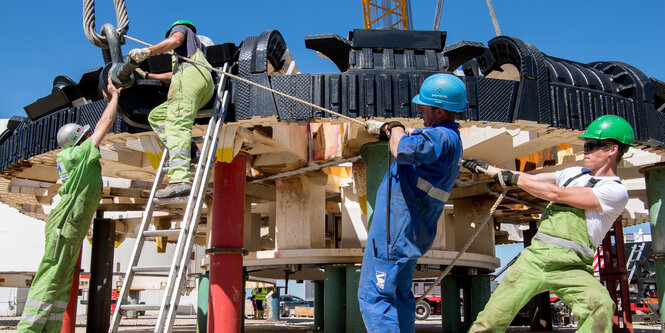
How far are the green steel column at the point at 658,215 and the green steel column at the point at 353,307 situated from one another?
508 centimetres

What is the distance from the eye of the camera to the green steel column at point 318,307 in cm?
1766

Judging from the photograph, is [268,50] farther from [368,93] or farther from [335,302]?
[335,302]

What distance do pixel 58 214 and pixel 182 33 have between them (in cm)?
255

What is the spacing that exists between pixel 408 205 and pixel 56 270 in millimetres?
3609

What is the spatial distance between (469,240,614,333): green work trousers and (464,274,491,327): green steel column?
32.8 feet

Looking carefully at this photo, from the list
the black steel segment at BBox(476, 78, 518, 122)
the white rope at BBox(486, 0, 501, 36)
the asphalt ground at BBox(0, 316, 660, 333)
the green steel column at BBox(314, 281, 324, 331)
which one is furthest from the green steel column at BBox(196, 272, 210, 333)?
the white rope at BBox(486, 0, 501, 36)

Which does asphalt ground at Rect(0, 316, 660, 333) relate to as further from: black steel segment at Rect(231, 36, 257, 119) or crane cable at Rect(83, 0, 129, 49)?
crane cable at Rect(83, 0, 129, 49)

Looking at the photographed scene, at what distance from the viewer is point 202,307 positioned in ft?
41.8

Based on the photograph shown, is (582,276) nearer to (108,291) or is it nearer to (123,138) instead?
(123,138)

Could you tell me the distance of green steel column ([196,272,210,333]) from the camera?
1230 centimetres

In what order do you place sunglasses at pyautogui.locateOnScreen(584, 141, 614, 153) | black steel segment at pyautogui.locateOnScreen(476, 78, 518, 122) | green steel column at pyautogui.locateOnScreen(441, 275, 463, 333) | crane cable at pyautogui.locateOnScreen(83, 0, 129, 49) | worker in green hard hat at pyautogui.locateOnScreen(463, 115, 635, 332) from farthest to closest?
green steel column at pyautogui.locateOnScreen(441, 275, 463, 333) < black steel segment at pyautogui.locateOnScreen(476, 78, 518, 122) < crane cable at pyautogui.locateOnScreen(83, 0, 129, 49) < sunglasses at pyautogui.locateOnScreen(584, 141, 614, 153) < worker in green hard hat at pyautogui.locateOnScreen(463, 115, 635, 332)

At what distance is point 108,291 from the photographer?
12.9 metres

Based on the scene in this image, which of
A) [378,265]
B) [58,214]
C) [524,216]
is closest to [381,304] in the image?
[378,265]

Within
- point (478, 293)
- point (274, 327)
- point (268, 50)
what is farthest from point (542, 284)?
point (274, 327)
